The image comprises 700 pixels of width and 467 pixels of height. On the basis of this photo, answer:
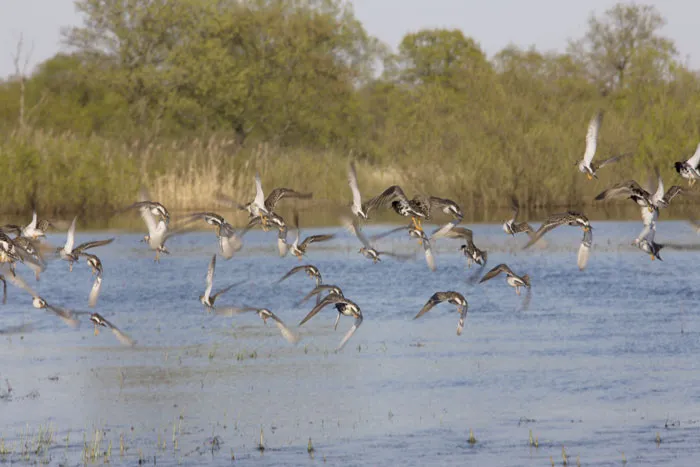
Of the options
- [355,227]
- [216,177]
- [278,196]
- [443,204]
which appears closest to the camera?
[443,204]

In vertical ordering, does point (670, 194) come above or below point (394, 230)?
above

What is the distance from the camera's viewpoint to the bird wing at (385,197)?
47.1ft

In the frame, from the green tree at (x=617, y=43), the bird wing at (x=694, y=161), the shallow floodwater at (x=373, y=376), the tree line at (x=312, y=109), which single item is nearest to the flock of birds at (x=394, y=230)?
the bird wing at (x=694, y=161)

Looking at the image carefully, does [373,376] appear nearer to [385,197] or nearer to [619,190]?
[385,197]

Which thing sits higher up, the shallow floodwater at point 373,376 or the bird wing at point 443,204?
the bird wing at point 443,204

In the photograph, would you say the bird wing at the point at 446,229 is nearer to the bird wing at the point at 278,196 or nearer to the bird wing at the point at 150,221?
the bird wing at the point at 278,196

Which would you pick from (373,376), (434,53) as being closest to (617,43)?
(434,53)

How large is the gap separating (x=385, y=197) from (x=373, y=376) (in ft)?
18.7

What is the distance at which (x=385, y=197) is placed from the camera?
14.6 m

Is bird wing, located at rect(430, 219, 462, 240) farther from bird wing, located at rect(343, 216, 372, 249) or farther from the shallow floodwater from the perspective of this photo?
the shallow floodwater

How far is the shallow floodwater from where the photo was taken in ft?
50.1

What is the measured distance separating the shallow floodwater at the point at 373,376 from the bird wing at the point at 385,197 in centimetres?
292

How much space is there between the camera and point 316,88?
9594 cm

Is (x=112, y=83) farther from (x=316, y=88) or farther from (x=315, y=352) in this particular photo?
(x=315, y=352)
